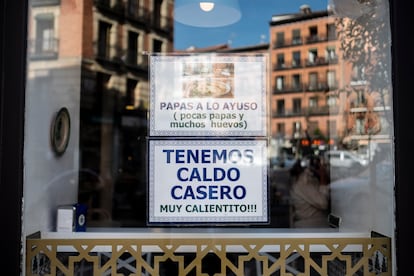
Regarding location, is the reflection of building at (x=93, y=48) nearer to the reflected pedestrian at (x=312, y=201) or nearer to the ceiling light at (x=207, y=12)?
the ceiling light at (x=207, y=12)

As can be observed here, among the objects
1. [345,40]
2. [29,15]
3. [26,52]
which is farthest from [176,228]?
[345,40]

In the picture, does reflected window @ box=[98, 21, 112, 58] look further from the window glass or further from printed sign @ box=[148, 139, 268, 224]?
printed sign @ box=[148, 139, 268, 224]

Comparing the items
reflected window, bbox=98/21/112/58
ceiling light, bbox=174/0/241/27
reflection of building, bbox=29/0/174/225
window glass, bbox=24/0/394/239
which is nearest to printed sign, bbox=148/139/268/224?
window glass, bbox=24/0/394/239

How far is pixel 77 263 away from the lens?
1942mm

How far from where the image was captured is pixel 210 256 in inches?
78.5

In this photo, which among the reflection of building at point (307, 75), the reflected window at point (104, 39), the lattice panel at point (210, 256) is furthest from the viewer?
the reflected window at point (104, 39)

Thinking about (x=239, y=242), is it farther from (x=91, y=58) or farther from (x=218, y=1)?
(x=91, y=58)

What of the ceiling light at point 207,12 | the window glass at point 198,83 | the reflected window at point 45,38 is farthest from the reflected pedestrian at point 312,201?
Result: the reflected window at point 45,38

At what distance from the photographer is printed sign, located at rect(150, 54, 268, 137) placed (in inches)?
85.4

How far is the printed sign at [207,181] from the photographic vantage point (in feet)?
6.89

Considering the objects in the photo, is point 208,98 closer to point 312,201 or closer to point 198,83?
point 198,83

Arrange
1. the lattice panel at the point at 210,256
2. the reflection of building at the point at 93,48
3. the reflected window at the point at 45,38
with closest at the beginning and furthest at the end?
the lattice panel at the point at 210,256, the reflected window at the point at 45,38, the reflection of building at the point at 93,48

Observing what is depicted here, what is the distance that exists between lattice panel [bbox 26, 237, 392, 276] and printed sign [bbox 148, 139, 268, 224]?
0.15 meters

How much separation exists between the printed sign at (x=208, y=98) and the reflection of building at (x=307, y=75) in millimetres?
500
